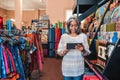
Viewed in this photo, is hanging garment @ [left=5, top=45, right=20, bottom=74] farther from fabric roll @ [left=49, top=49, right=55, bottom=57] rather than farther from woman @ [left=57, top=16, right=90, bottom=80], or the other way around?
fabric roll @ [left=49, top=49, right=55, bottom=57]

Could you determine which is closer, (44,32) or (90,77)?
(90,77)

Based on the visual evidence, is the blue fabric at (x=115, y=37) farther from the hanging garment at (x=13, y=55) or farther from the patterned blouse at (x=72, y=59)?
the hanging garment at (x=13, y=55)

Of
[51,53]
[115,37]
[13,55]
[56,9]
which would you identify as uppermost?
[56,9]

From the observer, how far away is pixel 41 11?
2173 cm

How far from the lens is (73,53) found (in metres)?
2.68

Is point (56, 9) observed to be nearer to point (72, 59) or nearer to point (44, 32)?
point (44, 32)

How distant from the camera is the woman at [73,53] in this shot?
8.80 feet

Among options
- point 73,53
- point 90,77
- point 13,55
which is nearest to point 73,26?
point 73,53

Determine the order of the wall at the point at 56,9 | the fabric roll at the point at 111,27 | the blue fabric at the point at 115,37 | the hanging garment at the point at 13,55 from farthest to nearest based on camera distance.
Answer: the wall at the point at 56,9 < the hanging garment at the point at 13,55 < the fabric roll at the point at 111,27 < the blue fabric at the point at 115,37

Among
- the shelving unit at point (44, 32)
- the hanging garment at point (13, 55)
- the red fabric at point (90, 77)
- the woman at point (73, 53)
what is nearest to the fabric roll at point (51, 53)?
the shelving unit at point (44, 32)

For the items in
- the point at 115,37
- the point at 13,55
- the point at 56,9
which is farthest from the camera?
the point at 56,9

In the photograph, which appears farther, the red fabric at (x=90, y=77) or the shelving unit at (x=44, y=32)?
the shelving unit at (x=44, y=32)

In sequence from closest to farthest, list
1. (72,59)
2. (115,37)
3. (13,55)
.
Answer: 1. (115,37)
2. (72,59)
3. (13,55)

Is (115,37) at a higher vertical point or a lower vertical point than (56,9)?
lower
